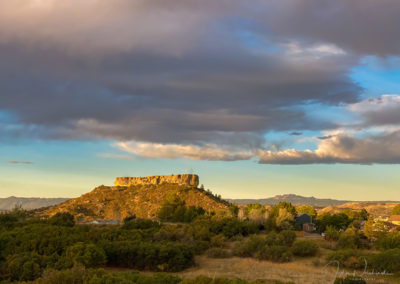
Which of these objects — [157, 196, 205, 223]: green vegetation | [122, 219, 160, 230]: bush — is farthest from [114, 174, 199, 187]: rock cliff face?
[122, 219, 160, 230]: bush

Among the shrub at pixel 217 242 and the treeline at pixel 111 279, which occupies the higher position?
the treeline at pixel 111 279

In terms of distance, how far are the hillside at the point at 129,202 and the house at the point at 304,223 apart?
907 inches

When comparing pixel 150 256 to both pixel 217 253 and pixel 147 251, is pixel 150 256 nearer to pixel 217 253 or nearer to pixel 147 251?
pixel 147 251

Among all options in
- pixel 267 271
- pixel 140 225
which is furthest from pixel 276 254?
pixel 140 225

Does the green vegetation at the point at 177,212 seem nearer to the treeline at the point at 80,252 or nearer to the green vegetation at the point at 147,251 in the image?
the green vegetation at the point at 147,251

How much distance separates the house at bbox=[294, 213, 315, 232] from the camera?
6284 cm

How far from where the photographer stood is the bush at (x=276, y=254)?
3625cm

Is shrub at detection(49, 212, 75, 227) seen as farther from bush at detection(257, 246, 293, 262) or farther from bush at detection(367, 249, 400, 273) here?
bush at detection(367, 249, 400, 273)

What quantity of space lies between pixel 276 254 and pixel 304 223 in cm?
3109

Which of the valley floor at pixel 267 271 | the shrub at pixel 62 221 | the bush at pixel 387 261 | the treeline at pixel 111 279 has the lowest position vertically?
the valley floor at pixel 267 271

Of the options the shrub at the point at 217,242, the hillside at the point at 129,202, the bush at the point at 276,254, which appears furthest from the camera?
the hillside at the point at 129,202

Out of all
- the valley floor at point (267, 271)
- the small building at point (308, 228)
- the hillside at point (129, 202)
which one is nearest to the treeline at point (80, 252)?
the valley floor at point (267, 271)

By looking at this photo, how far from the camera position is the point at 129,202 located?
10431 cm

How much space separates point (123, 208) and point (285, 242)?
211 ft
